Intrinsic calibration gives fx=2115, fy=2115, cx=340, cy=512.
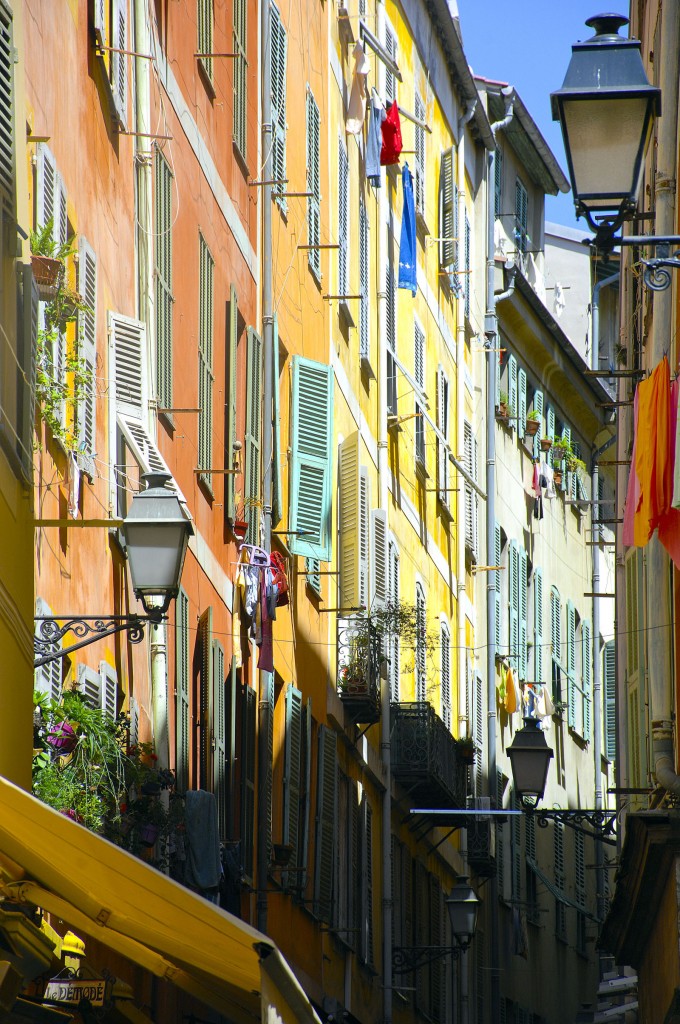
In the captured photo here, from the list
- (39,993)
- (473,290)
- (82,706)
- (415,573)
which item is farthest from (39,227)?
(473,290)

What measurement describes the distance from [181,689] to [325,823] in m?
6.14

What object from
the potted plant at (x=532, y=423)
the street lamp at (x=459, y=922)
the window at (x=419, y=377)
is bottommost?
the street lamp at (x=459, y=922)

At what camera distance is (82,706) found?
408 inches

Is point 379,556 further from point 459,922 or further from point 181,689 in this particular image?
point 181,689

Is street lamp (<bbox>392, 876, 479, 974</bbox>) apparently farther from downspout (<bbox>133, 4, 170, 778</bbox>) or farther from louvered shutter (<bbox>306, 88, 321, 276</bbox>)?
downspout (<bbox>133, 4, 170, 778</bbox>)

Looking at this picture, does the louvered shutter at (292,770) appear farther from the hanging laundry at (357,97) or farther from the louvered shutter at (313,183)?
the hanging laundry at (357,97)

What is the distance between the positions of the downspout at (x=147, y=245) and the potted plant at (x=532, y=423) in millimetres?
22288

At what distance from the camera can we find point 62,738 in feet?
33.2

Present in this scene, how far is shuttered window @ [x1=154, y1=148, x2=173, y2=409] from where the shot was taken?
1375cm

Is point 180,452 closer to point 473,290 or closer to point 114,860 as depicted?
point 114,860

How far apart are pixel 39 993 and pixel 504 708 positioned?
23908mm

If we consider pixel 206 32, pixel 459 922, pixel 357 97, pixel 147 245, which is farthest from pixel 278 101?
pixel 459 922

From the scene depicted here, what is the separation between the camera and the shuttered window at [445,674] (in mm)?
27781

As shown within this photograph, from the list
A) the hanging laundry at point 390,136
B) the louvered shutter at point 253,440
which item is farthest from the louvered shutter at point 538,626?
the louvered shutter at point 253,440
